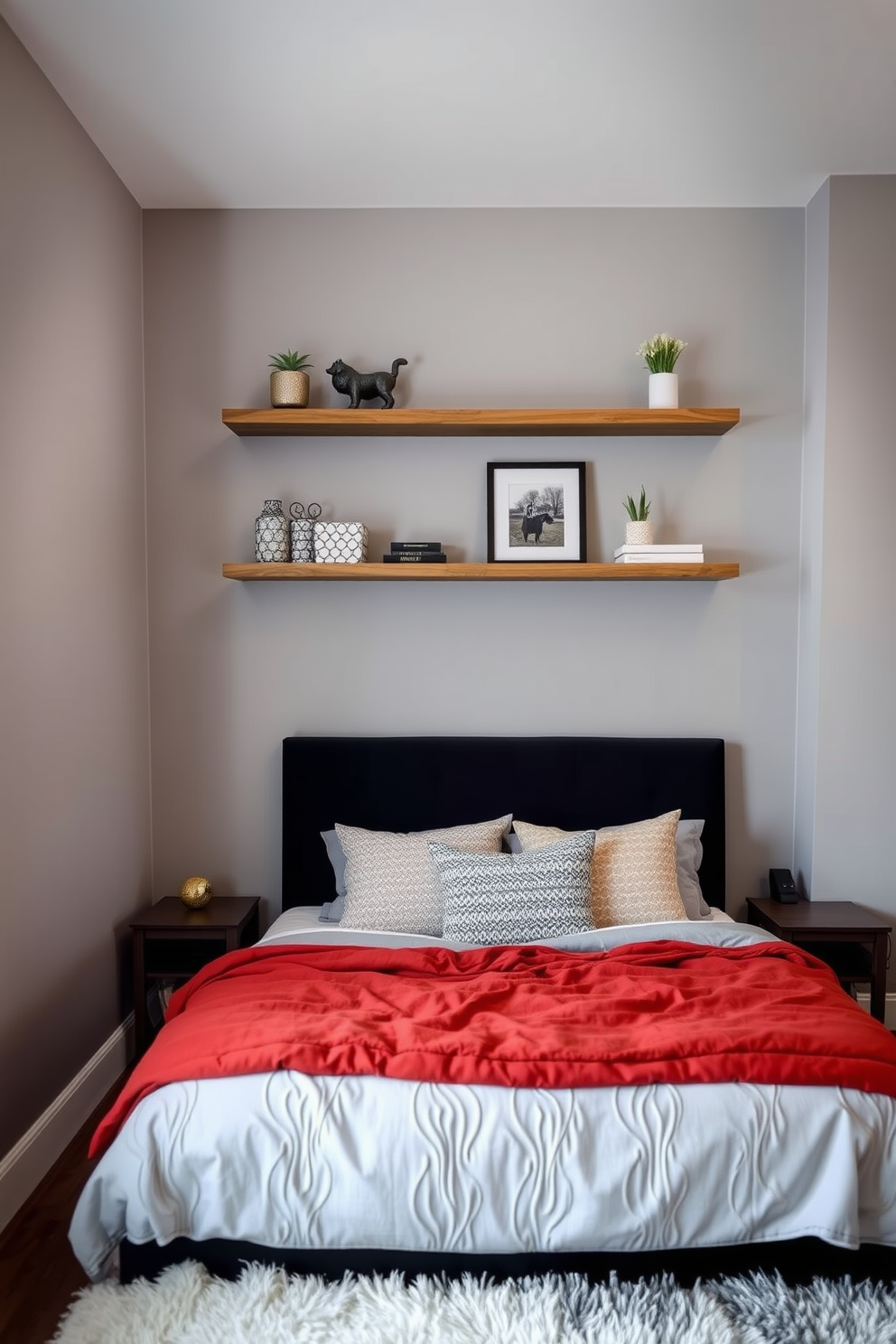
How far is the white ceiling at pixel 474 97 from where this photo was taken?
94.0 inches

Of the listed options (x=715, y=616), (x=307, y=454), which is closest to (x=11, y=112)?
(x=307, y=454)

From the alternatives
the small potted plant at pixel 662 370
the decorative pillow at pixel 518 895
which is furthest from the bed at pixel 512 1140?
the small potted plant at pixel 662 370

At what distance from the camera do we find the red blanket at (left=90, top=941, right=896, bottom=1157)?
6.72 ft

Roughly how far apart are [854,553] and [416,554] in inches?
59.5

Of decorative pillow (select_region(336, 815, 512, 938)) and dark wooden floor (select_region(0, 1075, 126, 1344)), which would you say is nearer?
dark wooden floor (select_region(0, 1075, 126, 1344))

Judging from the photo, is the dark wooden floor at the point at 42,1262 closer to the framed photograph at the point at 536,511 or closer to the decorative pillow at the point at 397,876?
the decorative pillow at the point at 397,876

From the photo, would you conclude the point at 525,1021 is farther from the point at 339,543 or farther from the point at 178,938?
the point at 339,543

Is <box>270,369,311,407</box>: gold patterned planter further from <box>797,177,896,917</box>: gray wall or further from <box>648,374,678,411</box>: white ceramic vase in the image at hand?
<box>797,177,896,917</box>: gray wall

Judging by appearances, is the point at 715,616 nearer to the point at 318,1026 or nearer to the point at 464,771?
the point at 464,771

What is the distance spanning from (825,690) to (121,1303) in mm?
2711

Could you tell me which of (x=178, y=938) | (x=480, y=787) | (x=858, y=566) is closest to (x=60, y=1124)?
(x=178, y=938)

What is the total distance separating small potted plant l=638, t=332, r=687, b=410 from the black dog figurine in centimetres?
89

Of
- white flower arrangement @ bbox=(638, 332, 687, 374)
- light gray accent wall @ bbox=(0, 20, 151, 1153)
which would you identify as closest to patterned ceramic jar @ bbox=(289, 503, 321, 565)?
light gray accent wall @ bbox=(0, 20, 151, 1153)

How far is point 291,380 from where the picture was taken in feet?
11.0
